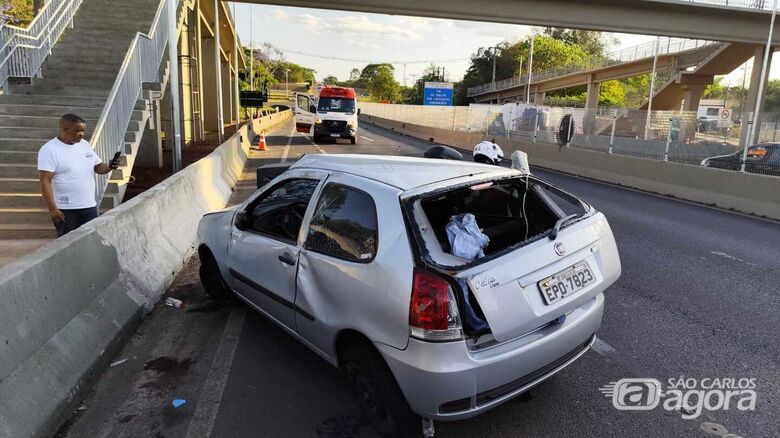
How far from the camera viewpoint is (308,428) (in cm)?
313

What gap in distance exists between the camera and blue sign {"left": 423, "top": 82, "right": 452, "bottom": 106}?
190 feet

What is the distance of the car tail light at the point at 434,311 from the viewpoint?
104 inches

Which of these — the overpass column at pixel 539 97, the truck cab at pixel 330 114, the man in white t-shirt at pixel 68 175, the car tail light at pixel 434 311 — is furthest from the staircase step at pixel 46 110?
the overpass column at pixel 539 97

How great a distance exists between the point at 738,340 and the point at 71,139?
6.48 meters

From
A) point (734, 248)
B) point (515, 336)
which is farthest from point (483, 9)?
point (515, 336)

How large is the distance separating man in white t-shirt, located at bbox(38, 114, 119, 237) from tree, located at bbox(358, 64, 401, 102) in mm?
139088

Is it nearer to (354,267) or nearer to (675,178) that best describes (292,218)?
(354,267)

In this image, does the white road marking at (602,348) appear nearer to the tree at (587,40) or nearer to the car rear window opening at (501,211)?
the car rear window opening at (501,211)

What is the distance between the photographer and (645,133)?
21016 mm

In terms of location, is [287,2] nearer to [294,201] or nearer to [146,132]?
[146,132]

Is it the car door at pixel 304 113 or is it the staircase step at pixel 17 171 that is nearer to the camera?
the staircase step at pixel 17 171

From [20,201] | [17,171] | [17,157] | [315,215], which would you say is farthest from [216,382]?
[17,157]

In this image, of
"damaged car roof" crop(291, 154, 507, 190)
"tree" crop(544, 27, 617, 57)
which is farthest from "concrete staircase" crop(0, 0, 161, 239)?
"tree" crop(544, 27, 617, 57)

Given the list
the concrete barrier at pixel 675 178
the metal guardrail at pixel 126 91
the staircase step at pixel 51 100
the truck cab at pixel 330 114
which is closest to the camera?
the metal guardrail at pixel 126 91
